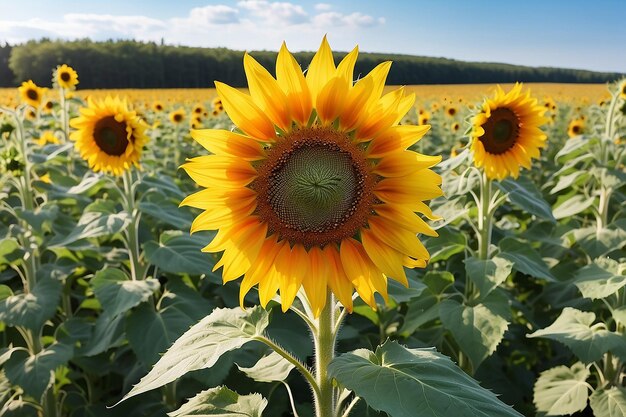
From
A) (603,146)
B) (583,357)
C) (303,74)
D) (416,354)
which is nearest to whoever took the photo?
(303,74)

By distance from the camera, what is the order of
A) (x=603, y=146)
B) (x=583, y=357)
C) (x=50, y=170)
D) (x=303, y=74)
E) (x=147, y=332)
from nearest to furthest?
1. (x=303, y=74)
2. (x=583, y=357)
3. (x=147, y=332)
4. (x=603, y=146)
5. (x=50, y=170)

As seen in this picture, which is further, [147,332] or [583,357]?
[147,332]

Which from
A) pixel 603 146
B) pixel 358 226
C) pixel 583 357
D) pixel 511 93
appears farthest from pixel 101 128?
pixel 603 146

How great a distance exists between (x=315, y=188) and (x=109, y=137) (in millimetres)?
3078

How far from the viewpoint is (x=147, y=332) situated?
3.25 m

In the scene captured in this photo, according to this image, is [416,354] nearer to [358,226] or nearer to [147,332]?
[358,226]

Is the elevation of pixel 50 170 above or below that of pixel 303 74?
below

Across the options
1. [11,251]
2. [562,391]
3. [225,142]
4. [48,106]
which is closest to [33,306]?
[11,251]

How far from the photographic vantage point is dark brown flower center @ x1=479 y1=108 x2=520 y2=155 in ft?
11.7

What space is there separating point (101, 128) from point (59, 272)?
42.7 inches

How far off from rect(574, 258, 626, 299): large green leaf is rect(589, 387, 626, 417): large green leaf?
533mm

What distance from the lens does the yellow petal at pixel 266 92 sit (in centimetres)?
153

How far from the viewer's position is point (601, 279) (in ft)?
10.7

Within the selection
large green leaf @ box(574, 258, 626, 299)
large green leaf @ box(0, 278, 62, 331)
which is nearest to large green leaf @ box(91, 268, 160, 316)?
large green leaf @ box(0, 278, 62, 331)
